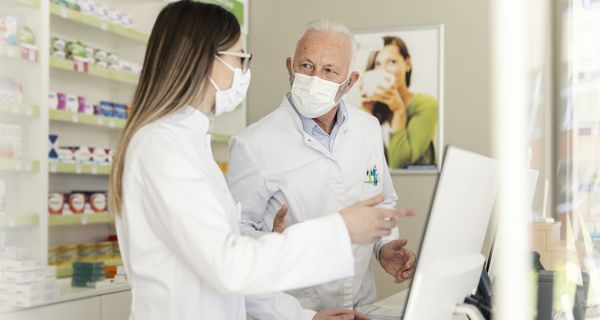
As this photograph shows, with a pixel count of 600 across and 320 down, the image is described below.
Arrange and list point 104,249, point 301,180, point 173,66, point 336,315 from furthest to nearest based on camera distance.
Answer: point 104,249 < point 301,180 < point 336,315 < point 173,66

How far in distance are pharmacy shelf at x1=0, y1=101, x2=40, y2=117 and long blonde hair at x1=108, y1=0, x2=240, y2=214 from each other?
1682mm

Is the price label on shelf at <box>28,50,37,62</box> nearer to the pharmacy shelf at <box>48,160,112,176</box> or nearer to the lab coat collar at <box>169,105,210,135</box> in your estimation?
the pharmacy shelf at <box>48,160,112,176</box>

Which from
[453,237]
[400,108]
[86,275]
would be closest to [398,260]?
[453,237]

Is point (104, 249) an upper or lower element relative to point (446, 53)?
lower

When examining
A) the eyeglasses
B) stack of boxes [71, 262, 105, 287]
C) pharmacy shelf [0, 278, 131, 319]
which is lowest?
pharmacy shelf [0, 278, 131, 319]

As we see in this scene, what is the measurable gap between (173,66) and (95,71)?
2.24m

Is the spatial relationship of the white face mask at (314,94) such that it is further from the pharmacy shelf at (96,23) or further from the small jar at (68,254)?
the small jar at (68,254)

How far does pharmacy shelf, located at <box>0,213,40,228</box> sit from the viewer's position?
10.2 feet

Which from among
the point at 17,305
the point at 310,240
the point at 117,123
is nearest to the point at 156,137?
the point at 310,240

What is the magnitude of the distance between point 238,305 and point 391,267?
0.82 metres

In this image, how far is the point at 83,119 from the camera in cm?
366

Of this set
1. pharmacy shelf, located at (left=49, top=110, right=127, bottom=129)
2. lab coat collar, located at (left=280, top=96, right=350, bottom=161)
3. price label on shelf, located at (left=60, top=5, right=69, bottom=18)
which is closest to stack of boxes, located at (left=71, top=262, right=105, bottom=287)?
pharmacy shelf, located at (left=49, top=110, right=127, bottom=129)

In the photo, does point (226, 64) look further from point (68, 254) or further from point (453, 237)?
point (68, 254)

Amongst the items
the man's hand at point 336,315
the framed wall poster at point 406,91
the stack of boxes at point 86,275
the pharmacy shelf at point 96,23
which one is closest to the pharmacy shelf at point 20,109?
the pharmacy shelf at point 96,23
